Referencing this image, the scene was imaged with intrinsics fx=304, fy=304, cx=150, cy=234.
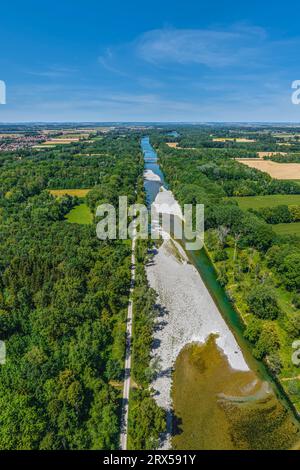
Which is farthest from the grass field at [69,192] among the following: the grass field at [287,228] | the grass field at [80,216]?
the grass field at [287,228]

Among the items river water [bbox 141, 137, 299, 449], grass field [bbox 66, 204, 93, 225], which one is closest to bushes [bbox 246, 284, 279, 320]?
river water [bbox 141, 137, 299, 449]

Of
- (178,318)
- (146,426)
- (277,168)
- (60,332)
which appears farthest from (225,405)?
(277,168)

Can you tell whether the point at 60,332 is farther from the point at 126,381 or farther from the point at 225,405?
the point at 225,405

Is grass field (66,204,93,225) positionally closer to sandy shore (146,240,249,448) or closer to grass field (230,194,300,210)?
sandy shore (146,240,249,448)

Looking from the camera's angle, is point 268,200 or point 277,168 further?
point 277,168
